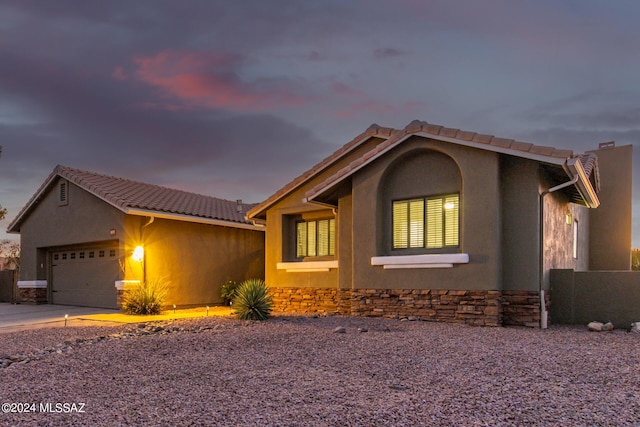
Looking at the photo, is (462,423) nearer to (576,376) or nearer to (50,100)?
(576,376)

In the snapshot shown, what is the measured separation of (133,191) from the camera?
17.5 meters

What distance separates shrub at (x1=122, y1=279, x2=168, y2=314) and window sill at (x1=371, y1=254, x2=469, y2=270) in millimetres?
6947

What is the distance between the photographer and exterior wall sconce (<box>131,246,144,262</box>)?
15.6 m

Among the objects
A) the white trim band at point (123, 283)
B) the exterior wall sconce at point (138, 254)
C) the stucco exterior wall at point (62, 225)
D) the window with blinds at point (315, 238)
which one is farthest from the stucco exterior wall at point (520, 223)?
the stucco exterior wall at point (62, 225)

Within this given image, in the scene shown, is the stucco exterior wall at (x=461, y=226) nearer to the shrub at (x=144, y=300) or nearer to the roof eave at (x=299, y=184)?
the roof eave at (x=299, y=184)

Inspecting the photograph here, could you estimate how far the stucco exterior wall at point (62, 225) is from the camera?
53.4 ft

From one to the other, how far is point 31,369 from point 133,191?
1171 cm

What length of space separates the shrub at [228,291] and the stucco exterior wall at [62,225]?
4.37 meters

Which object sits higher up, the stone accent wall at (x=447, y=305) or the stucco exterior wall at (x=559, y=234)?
the stucco exterior wall at (x=559, y=234)

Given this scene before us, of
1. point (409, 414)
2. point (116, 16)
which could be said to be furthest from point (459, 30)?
point (409, 414)

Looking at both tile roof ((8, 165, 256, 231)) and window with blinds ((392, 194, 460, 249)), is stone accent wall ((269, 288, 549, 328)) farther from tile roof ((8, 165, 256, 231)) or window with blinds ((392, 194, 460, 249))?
tile roof ((8, 165, 256, 231))

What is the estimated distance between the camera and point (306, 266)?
48.0ft

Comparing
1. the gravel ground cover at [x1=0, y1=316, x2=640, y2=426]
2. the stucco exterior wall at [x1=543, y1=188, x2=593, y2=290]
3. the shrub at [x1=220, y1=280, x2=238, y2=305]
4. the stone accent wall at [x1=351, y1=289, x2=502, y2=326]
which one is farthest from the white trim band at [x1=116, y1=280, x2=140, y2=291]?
the stucco exterior wall at [x1=543, y1=188, x2=593, y2=290]

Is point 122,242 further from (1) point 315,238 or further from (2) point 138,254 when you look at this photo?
(1) point 315,238
